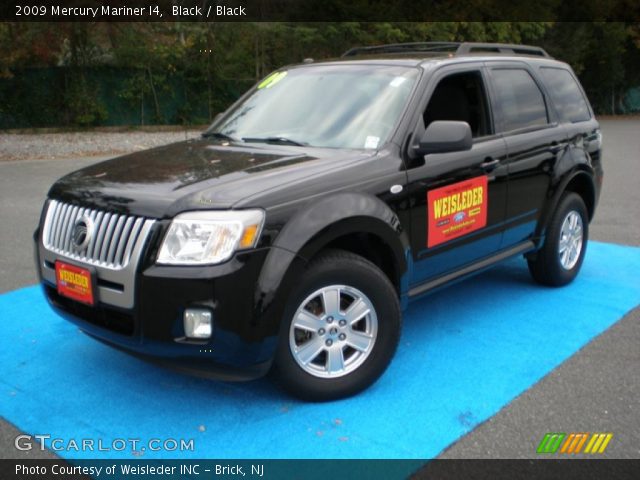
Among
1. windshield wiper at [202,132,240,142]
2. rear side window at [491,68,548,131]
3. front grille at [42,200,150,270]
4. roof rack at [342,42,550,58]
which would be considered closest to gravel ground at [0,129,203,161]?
roof rack at [342,42,550,58]

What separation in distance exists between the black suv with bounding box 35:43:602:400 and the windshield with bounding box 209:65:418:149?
0.04 feet

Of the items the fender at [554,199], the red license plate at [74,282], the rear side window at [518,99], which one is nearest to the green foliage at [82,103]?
the rear side window at [518,99]

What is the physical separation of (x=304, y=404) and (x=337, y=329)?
1.52 ft

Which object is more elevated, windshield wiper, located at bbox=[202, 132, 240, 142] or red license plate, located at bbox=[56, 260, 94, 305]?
windshield wiper, located at bbox=[202, 132, 240, 142]

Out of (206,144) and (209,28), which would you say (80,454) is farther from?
(209,28)

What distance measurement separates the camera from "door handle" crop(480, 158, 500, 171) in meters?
4.54

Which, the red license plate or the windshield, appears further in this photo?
the windshield

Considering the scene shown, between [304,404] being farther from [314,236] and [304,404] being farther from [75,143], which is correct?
[75,143]

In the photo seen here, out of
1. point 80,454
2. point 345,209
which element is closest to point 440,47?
point 345,209

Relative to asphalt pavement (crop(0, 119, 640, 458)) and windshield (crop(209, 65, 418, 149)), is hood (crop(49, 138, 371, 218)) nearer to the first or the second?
windshield (crop(209, 65, 418, 149))

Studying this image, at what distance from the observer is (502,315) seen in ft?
16.9

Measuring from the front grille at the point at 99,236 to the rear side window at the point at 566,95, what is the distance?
150 inches

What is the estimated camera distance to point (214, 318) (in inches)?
Result: 123

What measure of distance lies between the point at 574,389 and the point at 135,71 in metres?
23.7
